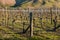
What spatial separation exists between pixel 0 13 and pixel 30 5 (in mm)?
40369

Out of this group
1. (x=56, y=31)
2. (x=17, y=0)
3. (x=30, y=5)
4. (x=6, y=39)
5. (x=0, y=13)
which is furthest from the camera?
(x=17, y=0)

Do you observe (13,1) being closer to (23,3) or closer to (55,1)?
(23,3)

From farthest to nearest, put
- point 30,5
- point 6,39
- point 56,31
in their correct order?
point 30,5 < point 56,31 < point 6,39

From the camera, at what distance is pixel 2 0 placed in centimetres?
9669

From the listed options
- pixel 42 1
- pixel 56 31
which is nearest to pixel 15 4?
pixel 42 1

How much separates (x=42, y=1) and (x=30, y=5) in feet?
18.1

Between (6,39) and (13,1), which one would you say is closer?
(6,39)

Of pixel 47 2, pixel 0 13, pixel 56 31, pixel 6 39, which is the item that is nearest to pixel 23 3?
pixel 47 2

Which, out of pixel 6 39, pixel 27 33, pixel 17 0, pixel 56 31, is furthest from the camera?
pixel 17 0

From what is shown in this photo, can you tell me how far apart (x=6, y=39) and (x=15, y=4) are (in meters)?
77.3

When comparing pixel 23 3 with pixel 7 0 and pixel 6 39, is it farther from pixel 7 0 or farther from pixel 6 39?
pixel 6 39

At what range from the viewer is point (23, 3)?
99500 mm

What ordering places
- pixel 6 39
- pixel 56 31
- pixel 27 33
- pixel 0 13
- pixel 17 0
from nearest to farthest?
pixel 6 39 → pixel 27 33 → pixel 56 31 → pixel 0 13 → pixel 17 0

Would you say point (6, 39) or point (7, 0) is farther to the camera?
point (7, 0)
